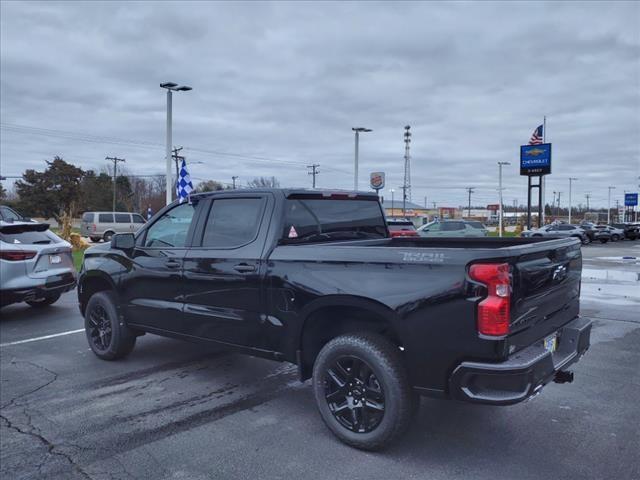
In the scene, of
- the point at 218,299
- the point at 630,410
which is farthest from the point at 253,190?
the point at 630,410

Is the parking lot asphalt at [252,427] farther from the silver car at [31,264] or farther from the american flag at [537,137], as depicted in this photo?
the american flag at [537,137]

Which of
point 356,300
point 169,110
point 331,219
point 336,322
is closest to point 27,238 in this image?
point 331,219

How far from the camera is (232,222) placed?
4.83m

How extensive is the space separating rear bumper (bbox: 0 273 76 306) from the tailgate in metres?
7.39

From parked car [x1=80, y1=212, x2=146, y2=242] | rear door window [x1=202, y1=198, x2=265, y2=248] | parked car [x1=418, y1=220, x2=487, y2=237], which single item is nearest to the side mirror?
rear door window [x1=202, y1=198, x2=265, y2=248]

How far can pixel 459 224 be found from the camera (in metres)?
30.2

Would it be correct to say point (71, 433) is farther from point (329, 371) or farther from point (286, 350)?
point (329, 371)

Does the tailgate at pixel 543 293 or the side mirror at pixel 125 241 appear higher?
the side mirror at pixel 125 241

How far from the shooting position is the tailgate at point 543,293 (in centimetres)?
337

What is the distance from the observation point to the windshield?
458 cm

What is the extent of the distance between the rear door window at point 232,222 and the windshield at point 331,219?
0.29 metres

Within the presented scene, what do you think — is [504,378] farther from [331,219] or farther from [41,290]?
[41,290]

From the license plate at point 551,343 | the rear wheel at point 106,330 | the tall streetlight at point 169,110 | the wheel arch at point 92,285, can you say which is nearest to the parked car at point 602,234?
the tall streetlight at point 169,110

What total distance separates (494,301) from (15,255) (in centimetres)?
753
